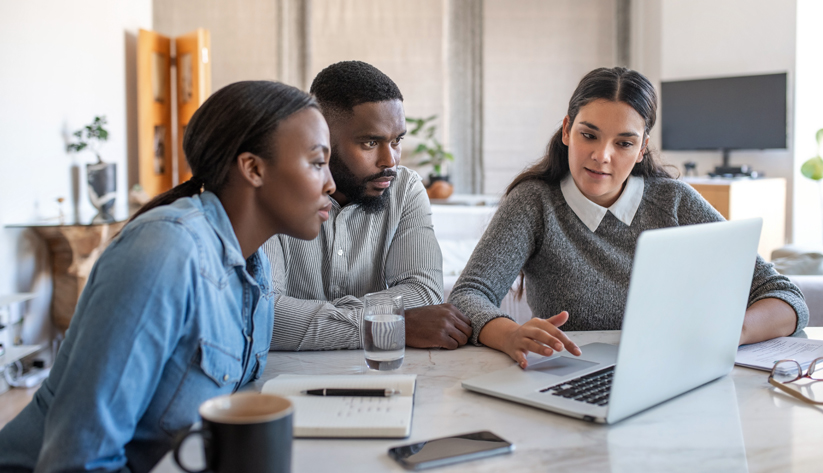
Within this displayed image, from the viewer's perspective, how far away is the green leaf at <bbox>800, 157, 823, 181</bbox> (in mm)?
4152

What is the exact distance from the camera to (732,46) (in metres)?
4.84

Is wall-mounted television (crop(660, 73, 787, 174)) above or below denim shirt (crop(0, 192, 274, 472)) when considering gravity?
above

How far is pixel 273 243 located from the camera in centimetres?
147

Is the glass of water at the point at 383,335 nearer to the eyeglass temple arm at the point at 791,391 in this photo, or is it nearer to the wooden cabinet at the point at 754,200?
the eyeglass temple arm at the point at 791,391

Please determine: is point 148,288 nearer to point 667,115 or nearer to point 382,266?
point 382,266

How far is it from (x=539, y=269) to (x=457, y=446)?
92 cm

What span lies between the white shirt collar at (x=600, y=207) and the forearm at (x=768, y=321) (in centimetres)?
35

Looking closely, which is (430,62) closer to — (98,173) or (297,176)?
(98,173)

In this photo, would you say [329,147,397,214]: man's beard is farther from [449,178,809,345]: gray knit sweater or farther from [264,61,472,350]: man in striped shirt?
[449,178,809,345]: gray knit sweater

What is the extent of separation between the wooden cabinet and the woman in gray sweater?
2541 millimetres

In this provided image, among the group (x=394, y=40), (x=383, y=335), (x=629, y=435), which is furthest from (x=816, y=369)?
(x=394, y=40)

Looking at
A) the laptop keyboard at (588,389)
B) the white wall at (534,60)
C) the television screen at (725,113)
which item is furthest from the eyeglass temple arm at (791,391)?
the white wall at (534,60)

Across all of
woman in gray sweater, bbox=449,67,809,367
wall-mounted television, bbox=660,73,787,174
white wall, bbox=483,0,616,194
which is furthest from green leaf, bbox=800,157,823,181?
woman in gray sweater, bbox=449,67,809,367

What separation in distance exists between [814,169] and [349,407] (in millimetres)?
4192
